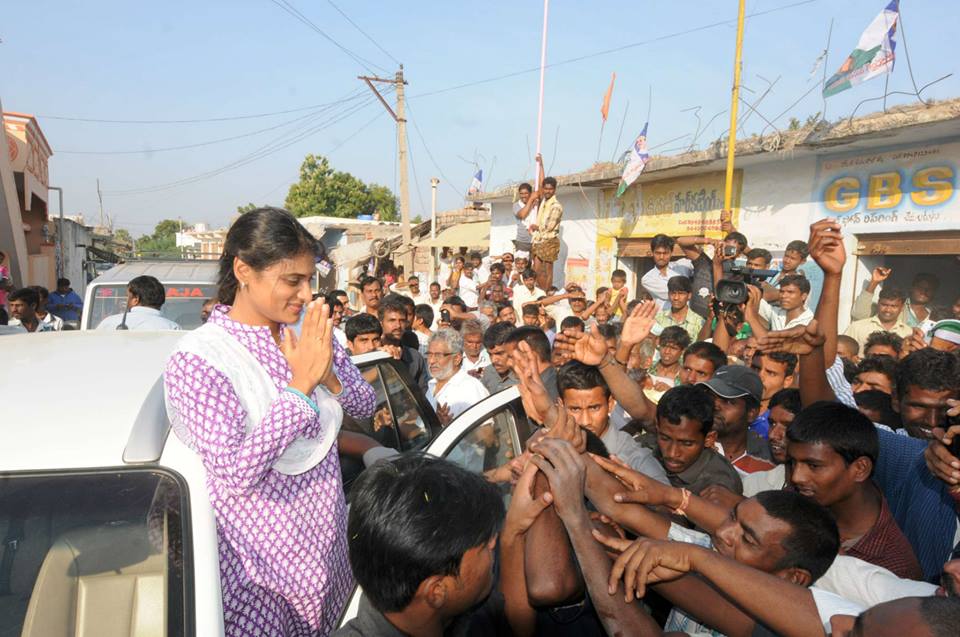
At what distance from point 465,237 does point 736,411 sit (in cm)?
1603

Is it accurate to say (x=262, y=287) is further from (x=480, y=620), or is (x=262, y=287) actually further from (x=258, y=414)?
(x=480, y=620)

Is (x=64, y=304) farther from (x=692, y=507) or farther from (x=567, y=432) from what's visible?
(x=692, y=507)

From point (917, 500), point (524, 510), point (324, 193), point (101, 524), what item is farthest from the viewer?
point (324, 193)

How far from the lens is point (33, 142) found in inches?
677

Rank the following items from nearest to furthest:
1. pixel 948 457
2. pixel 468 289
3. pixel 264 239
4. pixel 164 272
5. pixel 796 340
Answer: pixel 264 239
pixel 948 457
pixel 796 340
pixel 164 272
pixel 468 289

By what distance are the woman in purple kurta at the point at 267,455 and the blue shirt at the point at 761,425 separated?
2.76m

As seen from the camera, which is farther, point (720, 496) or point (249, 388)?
point (720, 496)

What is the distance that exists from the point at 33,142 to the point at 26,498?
1926 cm

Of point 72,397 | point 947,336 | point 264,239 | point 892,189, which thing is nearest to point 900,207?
point 892,189

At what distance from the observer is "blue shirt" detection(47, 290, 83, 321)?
33.3 ft

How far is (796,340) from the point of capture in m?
3.09

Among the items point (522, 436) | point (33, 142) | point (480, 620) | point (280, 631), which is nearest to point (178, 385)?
point (280, 631)

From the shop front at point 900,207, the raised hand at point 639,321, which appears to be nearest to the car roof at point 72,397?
the raised hand at point 639,321

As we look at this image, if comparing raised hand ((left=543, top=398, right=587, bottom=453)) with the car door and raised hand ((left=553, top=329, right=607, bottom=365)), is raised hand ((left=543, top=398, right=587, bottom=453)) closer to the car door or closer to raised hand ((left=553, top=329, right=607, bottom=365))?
the car door
